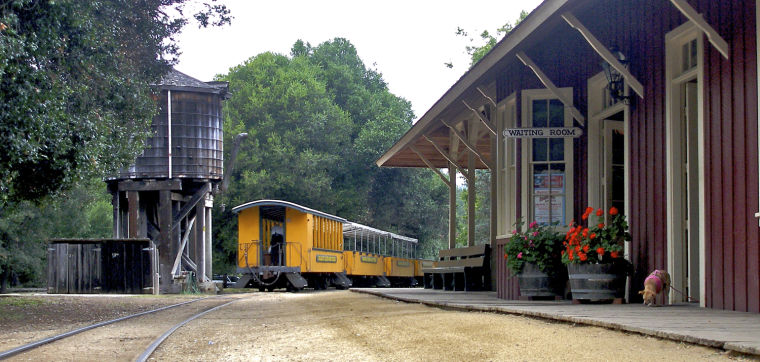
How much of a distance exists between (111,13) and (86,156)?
2.35 metres

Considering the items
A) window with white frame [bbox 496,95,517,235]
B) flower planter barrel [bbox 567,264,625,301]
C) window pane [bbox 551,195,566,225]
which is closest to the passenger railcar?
window with white frame [bbox 496,95,517,235]

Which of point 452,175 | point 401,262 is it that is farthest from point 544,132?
point 401,262

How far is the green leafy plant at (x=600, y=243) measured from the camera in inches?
367

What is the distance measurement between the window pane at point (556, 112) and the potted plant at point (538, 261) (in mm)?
1523

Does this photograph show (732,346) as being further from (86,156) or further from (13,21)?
(86,156)

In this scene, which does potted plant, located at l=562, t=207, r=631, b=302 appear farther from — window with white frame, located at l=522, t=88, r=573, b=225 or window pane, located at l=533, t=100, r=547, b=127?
window pane, located at l=533, t=100, r=547, b=127

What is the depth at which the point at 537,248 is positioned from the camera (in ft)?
36.2

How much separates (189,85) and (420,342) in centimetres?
2560

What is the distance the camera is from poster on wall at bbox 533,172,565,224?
1206 centimetres

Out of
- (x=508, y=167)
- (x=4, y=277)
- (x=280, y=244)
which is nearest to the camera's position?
(x=508, y=167)

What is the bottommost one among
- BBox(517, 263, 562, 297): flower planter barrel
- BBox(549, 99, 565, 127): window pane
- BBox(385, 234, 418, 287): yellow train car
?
BBox(385, 234, 418, 287): yellow train car

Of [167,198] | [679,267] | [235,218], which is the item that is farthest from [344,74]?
[679,267]

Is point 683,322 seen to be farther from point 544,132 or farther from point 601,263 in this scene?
point 544,132

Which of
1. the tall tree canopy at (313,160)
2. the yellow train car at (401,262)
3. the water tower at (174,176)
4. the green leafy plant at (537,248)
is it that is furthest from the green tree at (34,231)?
the green leafy plant at (537,248)
